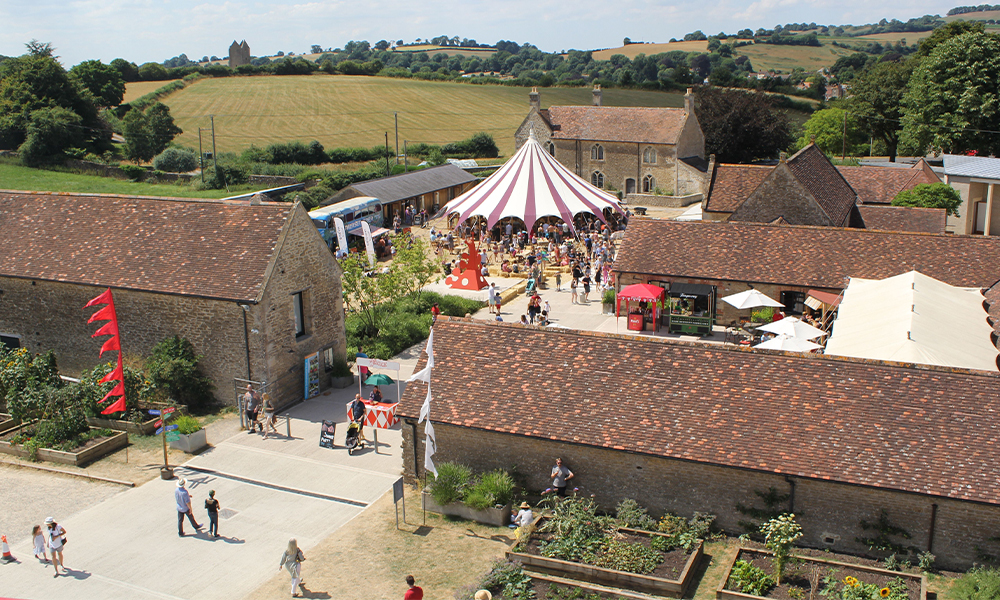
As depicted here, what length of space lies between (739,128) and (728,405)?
167ft

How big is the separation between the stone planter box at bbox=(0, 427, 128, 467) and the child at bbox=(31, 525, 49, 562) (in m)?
4.23

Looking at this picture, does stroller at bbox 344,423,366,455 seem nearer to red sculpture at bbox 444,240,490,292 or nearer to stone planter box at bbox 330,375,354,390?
stone planter box at bbox 330,375,354,390

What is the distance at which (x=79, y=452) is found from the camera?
745 inches

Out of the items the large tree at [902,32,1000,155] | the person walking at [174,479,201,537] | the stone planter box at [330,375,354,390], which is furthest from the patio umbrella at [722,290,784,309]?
the large tree at [902,32,1000,155]

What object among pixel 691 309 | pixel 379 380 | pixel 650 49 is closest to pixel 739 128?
pixel 691 309

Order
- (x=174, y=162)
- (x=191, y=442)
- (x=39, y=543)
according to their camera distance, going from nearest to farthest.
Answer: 1. (x=39, y=543)
2. (x=191, y=442)
3. (x=174, y=162)

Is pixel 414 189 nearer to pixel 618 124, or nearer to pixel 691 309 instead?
pixel 618 124

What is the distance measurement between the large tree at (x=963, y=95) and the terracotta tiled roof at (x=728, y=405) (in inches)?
1749

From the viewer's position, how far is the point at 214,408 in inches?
867

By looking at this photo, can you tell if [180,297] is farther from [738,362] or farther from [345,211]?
[345,211]

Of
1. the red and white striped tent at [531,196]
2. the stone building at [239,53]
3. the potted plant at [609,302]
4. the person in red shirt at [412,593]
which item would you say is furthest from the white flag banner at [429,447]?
the stone building at [239,53]

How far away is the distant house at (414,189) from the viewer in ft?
151

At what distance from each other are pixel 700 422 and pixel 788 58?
189 m

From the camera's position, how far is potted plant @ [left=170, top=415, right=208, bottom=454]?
63.2ft
